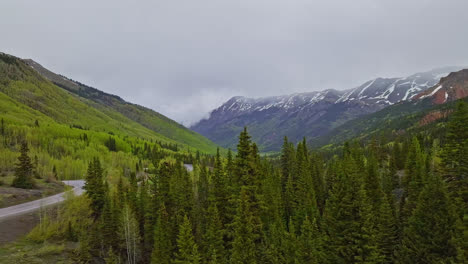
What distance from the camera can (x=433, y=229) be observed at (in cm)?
2908

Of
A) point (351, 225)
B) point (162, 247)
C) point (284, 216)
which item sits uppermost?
point (351, 225)

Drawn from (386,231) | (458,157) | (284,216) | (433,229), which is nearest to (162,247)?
(284,216)

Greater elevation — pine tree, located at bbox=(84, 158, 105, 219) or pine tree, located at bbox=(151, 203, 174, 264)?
pine tree, located at bbox=(84, 158, 105, 219)

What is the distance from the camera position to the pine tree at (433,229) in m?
27.8

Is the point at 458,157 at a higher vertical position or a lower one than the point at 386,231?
higher

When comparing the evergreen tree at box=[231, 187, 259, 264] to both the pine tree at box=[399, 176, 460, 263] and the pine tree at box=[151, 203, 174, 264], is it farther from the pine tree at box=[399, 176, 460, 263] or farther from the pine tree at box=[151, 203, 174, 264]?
the pine tree at box=[151, 203, 174, 264]

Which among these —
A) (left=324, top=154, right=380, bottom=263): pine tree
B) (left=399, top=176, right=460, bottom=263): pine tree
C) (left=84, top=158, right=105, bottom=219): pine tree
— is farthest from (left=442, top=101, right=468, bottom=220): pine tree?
(left=84, top=158, right=105, bottom=219): pine tree

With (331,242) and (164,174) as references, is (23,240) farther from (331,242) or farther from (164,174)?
(331,242)

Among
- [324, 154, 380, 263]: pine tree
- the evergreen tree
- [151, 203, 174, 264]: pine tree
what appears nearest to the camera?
[324, 154, 380, 263]: pine tree

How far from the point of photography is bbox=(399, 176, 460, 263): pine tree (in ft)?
91.3

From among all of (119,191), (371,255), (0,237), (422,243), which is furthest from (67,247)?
(422,243)

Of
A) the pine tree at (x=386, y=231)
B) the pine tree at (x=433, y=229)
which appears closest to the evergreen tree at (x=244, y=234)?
the pine tree at (x=433, y=229)

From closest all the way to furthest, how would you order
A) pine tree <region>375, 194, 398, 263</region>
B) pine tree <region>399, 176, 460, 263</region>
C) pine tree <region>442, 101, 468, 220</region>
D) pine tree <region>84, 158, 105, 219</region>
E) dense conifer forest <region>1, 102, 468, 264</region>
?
pine tree <region>399, 176, 460, 263</region>, dense conifer forest <region>1, 102, 468, 264</region>, pine tree <region>442, 101, 468, 220</region>, pine tree <region>375, 194, 398, 263</region>, pine tree <region>84, 158, 105, 219</region>

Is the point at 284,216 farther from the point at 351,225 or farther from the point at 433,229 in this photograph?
the point at 351,225
